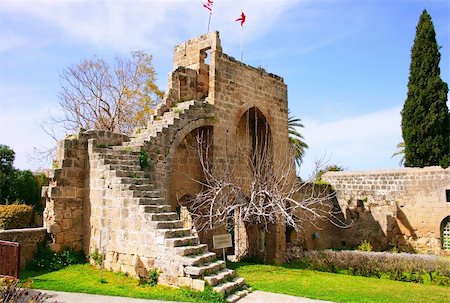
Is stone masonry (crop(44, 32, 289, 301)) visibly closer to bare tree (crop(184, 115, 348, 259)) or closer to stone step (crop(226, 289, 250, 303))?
stone step (crop(226, 289, 250, 303))

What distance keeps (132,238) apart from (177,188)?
14.1 ft

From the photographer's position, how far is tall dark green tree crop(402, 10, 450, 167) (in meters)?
18.9

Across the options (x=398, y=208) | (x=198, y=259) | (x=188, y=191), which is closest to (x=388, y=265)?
(x=398, y=208)

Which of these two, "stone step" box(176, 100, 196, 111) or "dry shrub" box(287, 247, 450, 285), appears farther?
"stone step" box(176, 100, 196, 111)

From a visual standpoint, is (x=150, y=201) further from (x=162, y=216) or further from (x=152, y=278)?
(x=152, y=278)

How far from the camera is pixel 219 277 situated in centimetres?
878

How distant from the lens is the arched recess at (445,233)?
17.8m

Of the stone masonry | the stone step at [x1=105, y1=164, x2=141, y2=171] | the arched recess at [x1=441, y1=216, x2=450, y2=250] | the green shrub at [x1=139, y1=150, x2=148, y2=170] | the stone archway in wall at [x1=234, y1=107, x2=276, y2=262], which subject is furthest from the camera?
the arched recess at [x1=441, y1=216, x2=450, y2=250]

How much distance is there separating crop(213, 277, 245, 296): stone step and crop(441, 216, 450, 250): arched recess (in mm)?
12404

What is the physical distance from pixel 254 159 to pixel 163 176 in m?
5.20

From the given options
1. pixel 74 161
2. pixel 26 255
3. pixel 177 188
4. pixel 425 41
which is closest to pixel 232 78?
pixel 177 188

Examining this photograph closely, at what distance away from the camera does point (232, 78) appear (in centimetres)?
1555

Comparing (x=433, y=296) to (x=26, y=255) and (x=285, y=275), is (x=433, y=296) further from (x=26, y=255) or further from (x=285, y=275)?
(x=26, y=255)

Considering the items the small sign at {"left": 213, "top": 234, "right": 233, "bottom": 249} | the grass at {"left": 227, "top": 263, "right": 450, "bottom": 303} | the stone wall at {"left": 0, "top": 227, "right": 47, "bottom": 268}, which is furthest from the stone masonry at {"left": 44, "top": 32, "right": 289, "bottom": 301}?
the small sign at {"left": 213, "top": 234, "right": 233, "bottom": 249}
